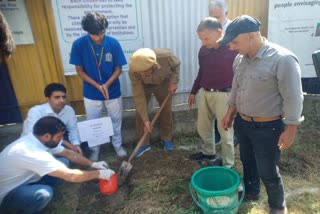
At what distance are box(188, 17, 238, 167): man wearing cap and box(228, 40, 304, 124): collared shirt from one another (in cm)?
55

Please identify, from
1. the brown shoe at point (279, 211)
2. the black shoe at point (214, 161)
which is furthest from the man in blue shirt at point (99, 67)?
the brown shoe at point (279, 211)

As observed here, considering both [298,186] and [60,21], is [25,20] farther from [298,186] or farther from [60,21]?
[298,186]

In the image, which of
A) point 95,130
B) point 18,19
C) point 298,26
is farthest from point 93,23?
point 298,26

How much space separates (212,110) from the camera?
335 centimetres

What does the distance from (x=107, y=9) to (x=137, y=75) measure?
1.00m

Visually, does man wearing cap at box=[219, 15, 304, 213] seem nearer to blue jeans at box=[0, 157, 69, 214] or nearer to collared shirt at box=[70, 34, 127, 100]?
collared shirt at box=[70, 34, 127, 100]

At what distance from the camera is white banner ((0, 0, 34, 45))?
3.50m

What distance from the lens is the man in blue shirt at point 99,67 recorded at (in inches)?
136

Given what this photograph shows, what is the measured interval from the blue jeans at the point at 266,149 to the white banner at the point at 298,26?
2119mm

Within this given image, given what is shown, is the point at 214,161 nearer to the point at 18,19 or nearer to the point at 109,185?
the point at 109,185

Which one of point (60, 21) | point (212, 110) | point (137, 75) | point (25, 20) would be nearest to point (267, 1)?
point (212, 110)

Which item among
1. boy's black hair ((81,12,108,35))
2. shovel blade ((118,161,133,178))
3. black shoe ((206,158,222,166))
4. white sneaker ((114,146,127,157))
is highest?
boy's black hair ((81,12,108,35))

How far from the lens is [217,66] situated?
3.08 meters

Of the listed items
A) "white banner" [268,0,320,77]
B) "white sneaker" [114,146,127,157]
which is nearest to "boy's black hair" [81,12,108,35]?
"white sneaker" [114,146,127,157]
